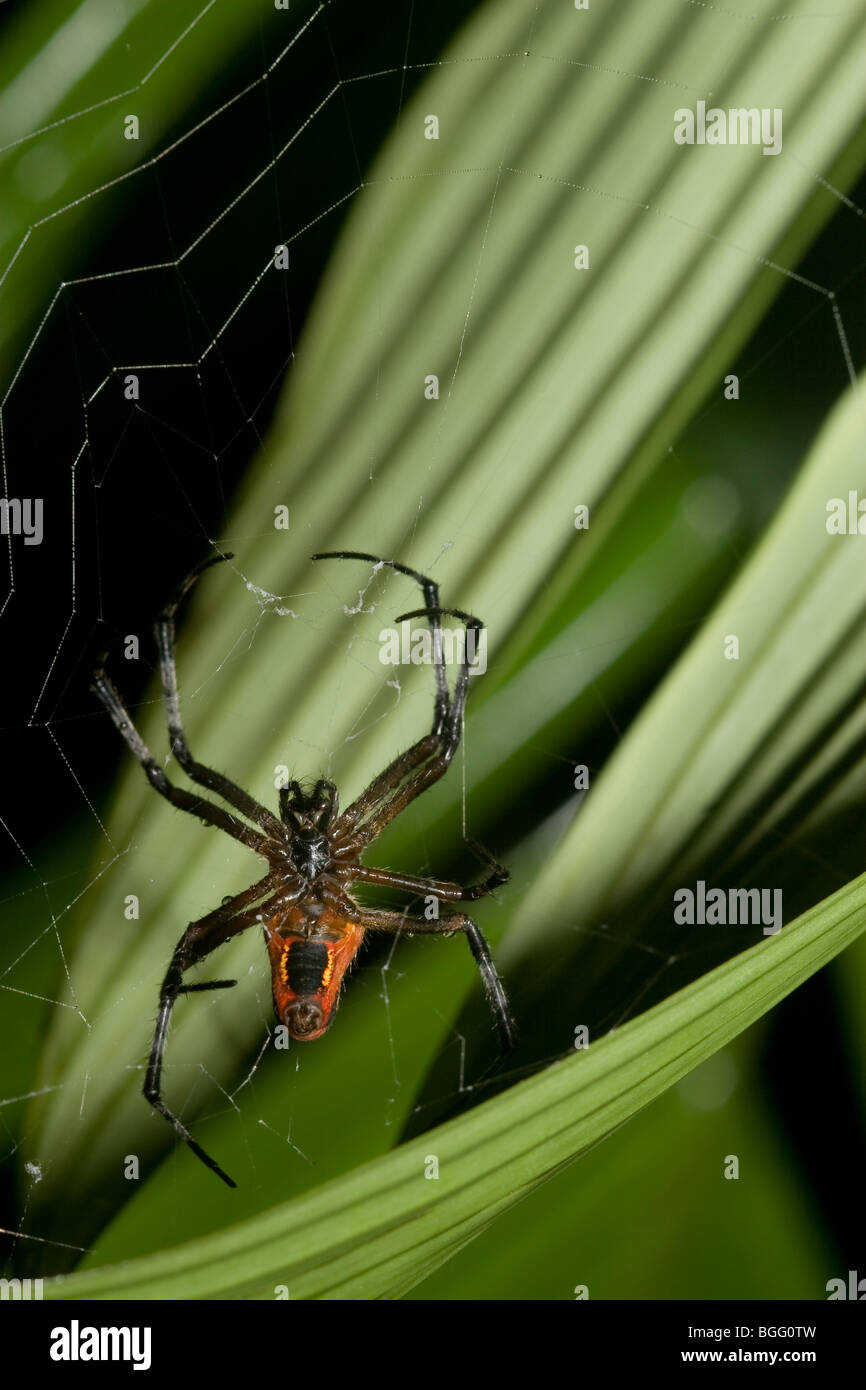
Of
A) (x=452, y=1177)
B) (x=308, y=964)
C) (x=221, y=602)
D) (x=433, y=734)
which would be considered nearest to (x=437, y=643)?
(x=433, y=734)

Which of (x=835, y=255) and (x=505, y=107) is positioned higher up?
(x=505, y=107)

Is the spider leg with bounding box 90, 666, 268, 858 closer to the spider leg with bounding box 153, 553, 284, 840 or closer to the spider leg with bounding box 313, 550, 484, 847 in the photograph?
the spider leg with bounding box 153, 553, 284, 840

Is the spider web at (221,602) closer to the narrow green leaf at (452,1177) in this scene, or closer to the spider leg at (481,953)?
the spider leg at (481,953)

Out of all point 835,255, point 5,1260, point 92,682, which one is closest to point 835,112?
point 835,255

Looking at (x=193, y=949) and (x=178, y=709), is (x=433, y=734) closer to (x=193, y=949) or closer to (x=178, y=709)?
(x=178, y=709)

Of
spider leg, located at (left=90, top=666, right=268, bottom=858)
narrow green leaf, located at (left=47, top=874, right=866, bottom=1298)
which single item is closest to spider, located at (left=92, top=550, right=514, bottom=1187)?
spider leg, located at (left=90, top=666, right=268, bottom=858)
